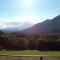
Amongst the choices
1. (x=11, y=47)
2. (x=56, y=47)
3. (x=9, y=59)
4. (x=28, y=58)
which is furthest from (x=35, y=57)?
(x=11, y=47)

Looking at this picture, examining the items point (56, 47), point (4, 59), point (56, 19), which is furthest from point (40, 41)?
point (56, 19)

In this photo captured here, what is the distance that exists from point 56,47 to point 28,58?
20899 mm

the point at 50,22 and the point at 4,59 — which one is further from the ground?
the point at 50,22

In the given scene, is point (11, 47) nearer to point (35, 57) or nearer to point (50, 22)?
point (35, 57)

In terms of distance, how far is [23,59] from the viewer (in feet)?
53.9

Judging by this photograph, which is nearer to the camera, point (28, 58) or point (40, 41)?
point (28, 58)

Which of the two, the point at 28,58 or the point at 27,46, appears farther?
the point at 27,46

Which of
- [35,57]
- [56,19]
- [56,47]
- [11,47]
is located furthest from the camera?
[56,19]

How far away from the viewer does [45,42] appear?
3866 cm

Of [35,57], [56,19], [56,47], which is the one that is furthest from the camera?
[56,19]

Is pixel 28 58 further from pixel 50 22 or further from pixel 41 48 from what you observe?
pixel 50 22

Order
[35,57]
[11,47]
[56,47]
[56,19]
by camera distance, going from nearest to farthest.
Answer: [35,57] < [56,47] < [11,47] < [56,19]

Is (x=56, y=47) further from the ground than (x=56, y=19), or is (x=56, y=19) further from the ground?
(x=56, y=19)

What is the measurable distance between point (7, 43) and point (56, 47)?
8909 mm
